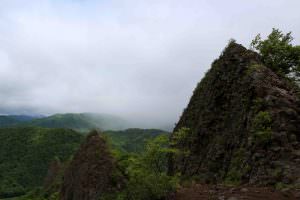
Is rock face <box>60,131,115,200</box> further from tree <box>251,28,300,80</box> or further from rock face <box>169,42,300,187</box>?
tree <box>251,28,300,80</box>

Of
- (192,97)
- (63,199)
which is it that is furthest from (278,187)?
(63,199)

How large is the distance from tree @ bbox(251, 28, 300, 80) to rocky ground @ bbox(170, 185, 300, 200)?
1169 centimetres

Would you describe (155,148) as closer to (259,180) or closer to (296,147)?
(259,180)

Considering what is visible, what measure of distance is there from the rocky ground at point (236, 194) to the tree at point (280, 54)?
1169 cm

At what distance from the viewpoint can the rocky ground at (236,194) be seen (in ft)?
40.4

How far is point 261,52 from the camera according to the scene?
24.1 metres

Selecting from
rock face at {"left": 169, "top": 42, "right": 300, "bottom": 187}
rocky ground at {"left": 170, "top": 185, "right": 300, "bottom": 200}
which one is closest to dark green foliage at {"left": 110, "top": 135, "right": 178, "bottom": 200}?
rocky ground at {"left": 170, "top": 185, "right": 300, "bottom": 200}

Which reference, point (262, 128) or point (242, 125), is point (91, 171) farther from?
point (262, 128)

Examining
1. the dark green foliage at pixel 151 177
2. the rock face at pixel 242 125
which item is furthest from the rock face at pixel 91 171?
the dark green foliage at pixel 151 177

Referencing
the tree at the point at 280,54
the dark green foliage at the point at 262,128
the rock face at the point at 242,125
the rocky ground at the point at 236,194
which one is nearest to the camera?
the rocky ground at the point at 236,194

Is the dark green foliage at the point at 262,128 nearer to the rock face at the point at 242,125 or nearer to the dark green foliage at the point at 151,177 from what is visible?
the rock face at the point at 242,125

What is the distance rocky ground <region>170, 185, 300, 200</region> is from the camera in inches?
485

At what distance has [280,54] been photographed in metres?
23.7

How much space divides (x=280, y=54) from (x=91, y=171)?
20.0 metres
